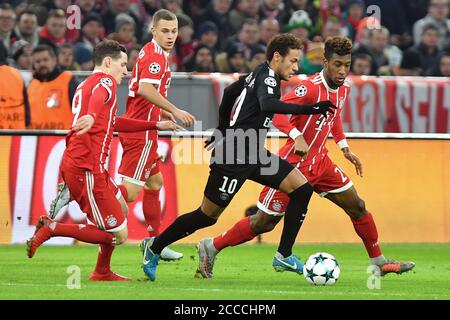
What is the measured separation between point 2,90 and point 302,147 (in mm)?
5817

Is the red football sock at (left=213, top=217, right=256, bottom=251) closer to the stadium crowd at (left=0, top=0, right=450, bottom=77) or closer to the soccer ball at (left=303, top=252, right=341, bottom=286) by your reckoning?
the soccer ball at (left=303, top=252, right=341, bottom=286)

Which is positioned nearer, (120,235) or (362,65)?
(120,235)

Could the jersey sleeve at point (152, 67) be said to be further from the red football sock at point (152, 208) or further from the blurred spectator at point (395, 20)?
the blurred spectator at point (395, 20)

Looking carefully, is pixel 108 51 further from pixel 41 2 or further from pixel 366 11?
pixel 366 11

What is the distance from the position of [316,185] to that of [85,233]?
2.12 m

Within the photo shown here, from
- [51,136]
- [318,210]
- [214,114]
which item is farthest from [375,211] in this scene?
[51,136]

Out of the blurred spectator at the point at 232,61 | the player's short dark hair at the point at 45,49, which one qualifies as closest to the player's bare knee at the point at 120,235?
the player's short dark hair at the point at 45,49

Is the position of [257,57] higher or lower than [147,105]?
higher

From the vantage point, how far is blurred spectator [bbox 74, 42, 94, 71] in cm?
1703

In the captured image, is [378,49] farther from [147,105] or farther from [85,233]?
[85,233]

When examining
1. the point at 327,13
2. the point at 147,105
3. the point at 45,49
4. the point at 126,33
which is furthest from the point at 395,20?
the point at 147,105

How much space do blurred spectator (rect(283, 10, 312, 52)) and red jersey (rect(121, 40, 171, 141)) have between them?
6855 millimetres

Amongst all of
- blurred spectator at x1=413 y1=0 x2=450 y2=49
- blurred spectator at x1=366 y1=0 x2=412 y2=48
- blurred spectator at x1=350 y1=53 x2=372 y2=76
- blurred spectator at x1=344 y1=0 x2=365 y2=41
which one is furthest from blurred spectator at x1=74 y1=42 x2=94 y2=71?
blurred spectator at x1=413 y1=0 x2=450 y2=49

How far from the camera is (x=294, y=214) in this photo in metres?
10.2
